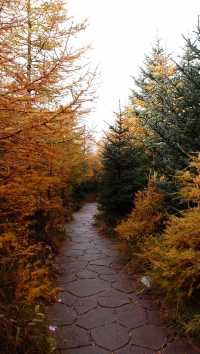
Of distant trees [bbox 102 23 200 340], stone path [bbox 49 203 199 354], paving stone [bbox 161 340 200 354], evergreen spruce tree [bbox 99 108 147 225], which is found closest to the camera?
paving stone [bbox 161 340 200 354]

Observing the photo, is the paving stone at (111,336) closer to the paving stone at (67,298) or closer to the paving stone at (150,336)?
the paving stone at (150,336)

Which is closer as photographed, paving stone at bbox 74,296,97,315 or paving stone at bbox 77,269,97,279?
paving stone at bbox 74,296,97,315

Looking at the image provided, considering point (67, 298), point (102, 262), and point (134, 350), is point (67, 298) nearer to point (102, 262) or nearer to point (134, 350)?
point (134, 350)

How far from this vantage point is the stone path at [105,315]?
12.6 ft

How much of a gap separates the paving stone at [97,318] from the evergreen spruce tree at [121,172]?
5291mm

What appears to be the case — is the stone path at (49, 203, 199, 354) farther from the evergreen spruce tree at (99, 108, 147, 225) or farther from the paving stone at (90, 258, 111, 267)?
the evergreen spruce tree at (99, 108, 147, 225)

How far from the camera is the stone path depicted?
384cm

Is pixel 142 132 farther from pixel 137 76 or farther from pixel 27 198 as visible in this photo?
pixel 27 198

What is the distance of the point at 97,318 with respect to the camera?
14.9 feet

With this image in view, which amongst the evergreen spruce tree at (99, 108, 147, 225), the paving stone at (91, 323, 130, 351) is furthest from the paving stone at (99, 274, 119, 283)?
the evergreen spruce tree at (99, 108, 147, 225)

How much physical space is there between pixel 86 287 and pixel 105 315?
1200mm

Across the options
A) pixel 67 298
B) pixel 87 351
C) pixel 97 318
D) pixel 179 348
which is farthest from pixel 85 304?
pixel 179 348

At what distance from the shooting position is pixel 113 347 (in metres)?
3.82

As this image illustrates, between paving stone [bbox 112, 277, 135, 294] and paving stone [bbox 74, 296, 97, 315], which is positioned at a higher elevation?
paving stone [bbox 112, 277, 135, 294]
